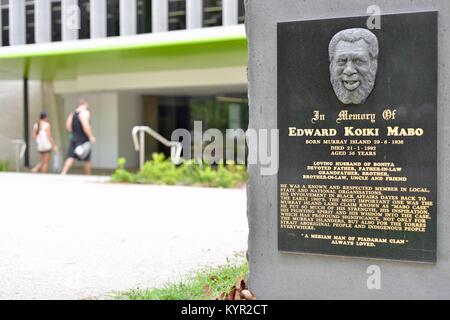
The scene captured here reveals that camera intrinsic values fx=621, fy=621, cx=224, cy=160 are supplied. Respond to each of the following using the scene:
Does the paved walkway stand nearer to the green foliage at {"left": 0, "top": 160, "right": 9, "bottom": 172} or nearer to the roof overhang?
the roof overhang

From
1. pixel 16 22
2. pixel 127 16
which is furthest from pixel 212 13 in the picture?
pixel 16 22

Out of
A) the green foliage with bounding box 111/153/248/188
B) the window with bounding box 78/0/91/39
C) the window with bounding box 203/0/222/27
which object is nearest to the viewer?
the green foliage with bounding box 111/153/248/188

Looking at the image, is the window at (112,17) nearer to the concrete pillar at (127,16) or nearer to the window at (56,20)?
the concrete pillar at (127,16)

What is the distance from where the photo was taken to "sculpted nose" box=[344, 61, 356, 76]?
4.35 meters

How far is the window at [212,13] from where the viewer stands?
19922 mm

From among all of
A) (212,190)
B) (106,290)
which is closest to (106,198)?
(212,190)

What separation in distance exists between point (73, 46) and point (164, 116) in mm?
8975

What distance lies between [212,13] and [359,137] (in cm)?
1639

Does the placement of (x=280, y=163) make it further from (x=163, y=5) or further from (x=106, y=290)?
(x=163, y=5)

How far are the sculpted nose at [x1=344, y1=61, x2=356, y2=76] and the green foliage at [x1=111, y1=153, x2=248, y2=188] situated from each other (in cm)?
955

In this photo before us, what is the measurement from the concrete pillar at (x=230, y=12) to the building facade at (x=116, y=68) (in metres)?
0.03

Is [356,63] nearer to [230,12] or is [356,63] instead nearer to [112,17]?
[230,12]

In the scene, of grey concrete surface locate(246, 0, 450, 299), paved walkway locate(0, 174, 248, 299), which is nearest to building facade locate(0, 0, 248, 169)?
paved walkway locate(0, 174, 248, 299)

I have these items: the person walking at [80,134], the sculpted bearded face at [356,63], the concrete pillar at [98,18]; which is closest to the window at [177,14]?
the concrete pillar at [98,18]
